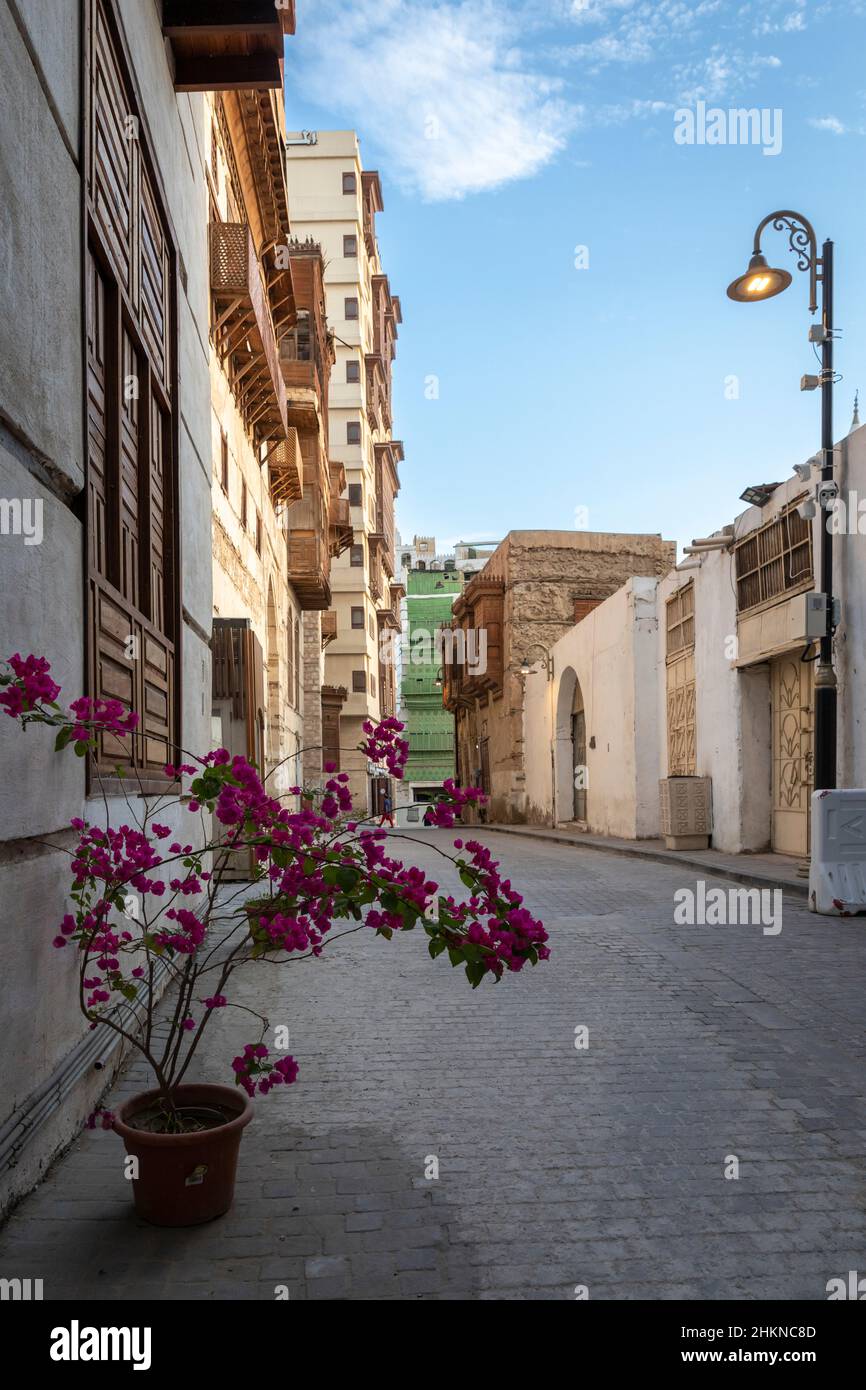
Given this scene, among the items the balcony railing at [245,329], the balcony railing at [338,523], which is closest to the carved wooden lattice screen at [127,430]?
the balcony railing at [245,329]

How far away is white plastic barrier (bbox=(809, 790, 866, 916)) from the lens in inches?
376

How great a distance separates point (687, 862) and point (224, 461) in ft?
28.0

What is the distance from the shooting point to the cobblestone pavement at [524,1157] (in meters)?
2.89

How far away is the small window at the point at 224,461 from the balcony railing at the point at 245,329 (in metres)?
1.06

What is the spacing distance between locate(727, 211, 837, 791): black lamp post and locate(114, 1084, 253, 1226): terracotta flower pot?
8.79 m

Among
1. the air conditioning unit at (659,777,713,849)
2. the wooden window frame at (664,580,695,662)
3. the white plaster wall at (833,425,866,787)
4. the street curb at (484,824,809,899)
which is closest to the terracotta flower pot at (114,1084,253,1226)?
the street curb at (484,824,809,899)

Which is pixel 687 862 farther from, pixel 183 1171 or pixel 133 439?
pixel 183 1171

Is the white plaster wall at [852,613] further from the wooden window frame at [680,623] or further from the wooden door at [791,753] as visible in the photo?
the wooden window frame at [680,623]

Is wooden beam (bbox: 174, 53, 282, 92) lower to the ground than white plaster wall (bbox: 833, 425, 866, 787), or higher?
higher

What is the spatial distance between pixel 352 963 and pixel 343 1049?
2529mm

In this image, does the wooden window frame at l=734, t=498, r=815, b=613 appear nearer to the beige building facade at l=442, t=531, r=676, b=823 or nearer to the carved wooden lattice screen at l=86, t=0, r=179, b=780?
the carved wooden lattice screen at l=86, t=0, r=179, b=780

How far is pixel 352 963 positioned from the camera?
7.82m

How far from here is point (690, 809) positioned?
1636 cm
